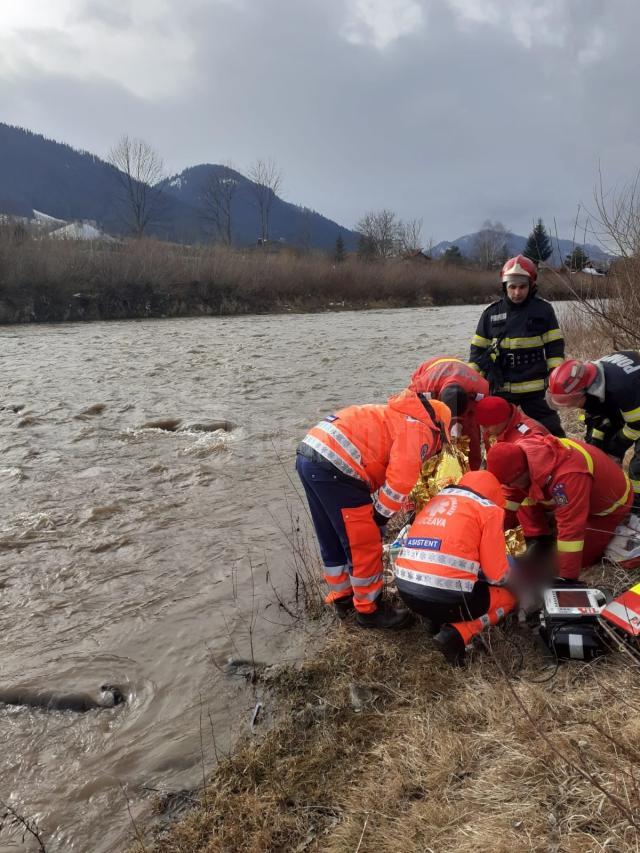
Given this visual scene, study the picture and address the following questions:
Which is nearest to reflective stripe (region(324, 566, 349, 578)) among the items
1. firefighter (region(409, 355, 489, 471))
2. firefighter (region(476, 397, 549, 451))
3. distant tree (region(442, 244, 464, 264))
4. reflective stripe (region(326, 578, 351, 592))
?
reflective stripe (region(326, 578, 351, 592))

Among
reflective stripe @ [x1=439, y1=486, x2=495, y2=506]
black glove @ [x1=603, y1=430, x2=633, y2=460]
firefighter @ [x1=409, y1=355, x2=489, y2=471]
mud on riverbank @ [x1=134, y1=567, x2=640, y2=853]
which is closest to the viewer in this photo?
mud on riverbank @ [x1=134, y1=567, x2=640, y2=853]

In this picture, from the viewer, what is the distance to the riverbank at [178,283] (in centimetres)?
2261

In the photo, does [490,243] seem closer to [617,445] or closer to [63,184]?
[617,445]

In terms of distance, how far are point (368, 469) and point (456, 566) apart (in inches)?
28.8

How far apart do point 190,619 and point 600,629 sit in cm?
256

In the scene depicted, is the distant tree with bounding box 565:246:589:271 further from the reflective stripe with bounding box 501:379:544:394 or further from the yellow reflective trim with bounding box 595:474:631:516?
the yellow reflective trim with bounding box 595:474:631:516

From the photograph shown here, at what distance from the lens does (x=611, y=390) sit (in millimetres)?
3555

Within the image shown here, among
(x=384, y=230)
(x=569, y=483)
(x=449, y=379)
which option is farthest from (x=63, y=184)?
(x=569, y=483)

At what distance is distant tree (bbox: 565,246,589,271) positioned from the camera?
6.22m

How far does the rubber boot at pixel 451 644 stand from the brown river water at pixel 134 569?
914mm

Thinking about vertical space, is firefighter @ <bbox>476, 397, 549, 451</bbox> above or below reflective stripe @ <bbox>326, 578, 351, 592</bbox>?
above

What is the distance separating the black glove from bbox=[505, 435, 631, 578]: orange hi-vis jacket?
48 centimetres

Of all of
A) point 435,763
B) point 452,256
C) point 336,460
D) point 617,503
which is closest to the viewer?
point 435,763

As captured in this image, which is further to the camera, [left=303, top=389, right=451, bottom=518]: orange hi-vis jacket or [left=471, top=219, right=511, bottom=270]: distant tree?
[left=471, top=219, right=511, bottom=270]: distant tree
